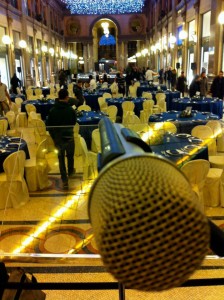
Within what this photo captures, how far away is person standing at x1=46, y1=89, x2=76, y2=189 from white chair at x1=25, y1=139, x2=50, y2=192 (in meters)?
0.41

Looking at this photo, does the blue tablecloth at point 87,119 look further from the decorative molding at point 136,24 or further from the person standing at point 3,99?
the decorative molding at point 136,24

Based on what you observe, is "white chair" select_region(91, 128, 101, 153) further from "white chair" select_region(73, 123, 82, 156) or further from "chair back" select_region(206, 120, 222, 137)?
"chair back" select_region(206, 120, 222, 137)

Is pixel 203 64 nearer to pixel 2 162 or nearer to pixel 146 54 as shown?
pixel 2 162

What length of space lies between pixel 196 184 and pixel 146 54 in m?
35.1

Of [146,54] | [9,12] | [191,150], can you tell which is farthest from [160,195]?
[146,54]

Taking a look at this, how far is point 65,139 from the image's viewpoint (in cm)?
518

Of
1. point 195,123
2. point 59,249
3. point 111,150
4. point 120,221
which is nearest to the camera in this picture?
point 120,221

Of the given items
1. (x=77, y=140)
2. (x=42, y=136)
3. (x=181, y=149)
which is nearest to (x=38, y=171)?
(x=42, y=136)

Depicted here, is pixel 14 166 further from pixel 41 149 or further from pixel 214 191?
pixel 214 191

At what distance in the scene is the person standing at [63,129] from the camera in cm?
511

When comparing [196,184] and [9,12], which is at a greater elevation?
[9,12]

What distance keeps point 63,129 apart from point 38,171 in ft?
3.52

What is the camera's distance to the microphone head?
47 centimetres

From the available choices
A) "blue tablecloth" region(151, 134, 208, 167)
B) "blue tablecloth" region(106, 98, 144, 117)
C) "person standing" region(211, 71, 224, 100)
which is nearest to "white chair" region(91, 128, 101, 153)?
"blue tablecloth" region(151, 134, 208, 167)
